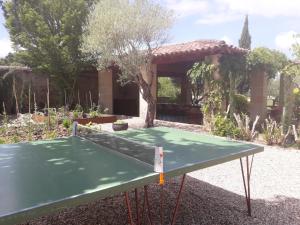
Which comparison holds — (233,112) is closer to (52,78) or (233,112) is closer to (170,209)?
(170,209)

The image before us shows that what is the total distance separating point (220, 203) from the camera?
4367 mm

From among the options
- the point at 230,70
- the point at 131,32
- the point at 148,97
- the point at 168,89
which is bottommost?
the point at 148,97

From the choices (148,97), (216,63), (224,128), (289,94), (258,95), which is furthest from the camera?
(258,95)

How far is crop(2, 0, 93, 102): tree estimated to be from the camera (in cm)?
1520

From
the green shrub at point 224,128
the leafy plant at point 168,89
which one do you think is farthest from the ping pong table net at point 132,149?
the leafy plant at point 168,89

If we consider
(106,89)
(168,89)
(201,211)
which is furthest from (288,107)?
(168,89)

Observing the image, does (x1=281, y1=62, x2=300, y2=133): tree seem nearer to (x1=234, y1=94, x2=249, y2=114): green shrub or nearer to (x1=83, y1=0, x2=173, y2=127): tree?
(x1=234, y1=94, x2=249, y2=114): green shrub

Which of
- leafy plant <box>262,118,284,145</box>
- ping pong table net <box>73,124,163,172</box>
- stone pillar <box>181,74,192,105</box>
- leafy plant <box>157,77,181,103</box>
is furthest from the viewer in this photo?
leafy plant <box>157,77,181,103</box>

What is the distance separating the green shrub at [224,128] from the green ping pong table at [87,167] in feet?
17.2

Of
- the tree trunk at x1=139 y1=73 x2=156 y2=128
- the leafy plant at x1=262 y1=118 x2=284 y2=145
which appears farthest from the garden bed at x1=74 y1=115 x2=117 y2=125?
the leafy plant at x1=262 y1=118 x2=284 y2=145

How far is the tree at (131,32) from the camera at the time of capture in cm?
970

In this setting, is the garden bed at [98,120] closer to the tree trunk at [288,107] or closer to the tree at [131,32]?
the tree at [131,32]

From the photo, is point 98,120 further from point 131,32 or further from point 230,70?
point 230,70

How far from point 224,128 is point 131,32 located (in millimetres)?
4916
